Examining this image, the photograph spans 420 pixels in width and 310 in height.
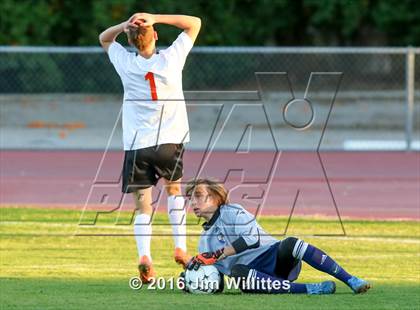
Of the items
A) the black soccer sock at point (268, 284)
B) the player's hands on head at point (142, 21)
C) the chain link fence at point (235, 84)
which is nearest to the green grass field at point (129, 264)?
the black soccer sock at point (268, 284)

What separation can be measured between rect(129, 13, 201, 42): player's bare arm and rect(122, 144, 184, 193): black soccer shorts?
99 cm

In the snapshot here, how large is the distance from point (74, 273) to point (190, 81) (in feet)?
48.1

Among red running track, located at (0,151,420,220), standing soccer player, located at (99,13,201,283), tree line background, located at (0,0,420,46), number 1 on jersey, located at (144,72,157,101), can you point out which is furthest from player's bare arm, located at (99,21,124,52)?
tree line background, located at (0,0,420,46)

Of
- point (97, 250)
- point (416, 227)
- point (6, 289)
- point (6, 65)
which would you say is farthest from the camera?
point (6, 65)

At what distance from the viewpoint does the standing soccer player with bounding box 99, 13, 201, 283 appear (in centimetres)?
986

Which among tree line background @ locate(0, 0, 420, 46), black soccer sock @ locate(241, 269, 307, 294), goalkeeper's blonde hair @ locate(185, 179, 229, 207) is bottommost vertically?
tree line background @ locate(0, 0, 420, 46)

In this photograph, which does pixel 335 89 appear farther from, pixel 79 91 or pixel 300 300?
pixel 300 300

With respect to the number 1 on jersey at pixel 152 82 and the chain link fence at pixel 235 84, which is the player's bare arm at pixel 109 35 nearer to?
the number 1 on jersey at pixel 152 82

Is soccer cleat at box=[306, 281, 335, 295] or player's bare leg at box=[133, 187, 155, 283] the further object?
player's bare leg at box=[133, 187, 155, 283]

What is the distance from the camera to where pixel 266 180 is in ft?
61.2

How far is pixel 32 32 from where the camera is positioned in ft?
85.5

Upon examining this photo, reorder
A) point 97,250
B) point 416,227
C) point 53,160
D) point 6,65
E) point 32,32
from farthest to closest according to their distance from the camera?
1. point 32,32
2. point 6,65
3. point 53,160
4. point 416,227
5. point 97,250

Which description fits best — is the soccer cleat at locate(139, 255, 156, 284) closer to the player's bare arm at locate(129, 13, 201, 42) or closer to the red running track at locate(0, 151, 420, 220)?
the player's bare arm at locate(129, 13, 201, 42)

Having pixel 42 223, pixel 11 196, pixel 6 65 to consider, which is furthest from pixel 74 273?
pixel 6 65
